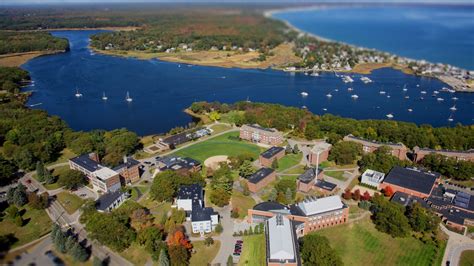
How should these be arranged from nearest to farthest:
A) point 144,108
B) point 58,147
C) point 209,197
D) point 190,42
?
point 209,197
point 58,147
point 144,108
point 190,42

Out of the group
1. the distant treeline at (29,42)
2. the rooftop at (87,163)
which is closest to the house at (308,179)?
the rooftop at (87,163)

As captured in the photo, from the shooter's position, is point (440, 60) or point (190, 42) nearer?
point (440, 60)

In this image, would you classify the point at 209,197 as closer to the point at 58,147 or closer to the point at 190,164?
the point at 190,164

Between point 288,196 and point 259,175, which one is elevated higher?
point 259,175

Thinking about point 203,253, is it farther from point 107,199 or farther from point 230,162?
point 230,162

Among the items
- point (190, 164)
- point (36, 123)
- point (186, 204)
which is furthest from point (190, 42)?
point (186, 204)

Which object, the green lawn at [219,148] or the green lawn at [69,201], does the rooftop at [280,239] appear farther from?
the green lawn at [69,201]

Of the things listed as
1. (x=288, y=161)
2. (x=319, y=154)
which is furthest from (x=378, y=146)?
(x=288, y=161)
